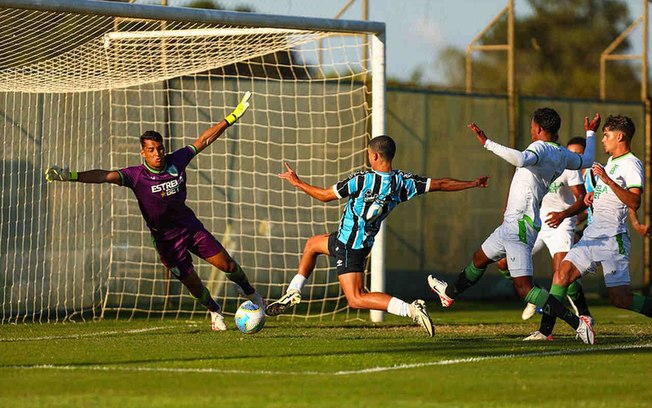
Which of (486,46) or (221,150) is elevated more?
(486,46)

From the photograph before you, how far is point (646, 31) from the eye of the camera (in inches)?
880

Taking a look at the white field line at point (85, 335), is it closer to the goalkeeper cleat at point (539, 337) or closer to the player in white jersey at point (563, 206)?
the player in white jersey at point (563, 206)

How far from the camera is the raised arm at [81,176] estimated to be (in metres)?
11.7

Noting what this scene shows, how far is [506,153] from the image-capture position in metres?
11.1

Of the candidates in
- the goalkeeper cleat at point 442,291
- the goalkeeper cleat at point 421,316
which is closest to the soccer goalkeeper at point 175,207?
the goalkeeper cleat at point 442,291

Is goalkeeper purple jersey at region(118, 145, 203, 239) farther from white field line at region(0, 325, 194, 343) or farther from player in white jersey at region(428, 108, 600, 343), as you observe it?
player in white jersey at region(428, 108, 600, 343)

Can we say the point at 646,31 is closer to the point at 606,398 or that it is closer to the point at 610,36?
the point at 610,36

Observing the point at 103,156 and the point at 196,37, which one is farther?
the point at 103,156

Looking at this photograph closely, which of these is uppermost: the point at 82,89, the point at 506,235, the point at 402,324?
the point at 82,89

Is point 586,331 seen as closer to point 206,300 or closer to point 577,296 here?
point 577,296

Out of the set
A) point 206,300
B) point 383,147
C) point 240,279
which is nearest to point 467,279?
point 383,147

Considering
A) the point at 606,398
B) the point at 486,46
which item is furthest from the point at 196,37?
the point at 606,398

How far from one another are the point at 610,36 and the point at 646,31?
33.4ft

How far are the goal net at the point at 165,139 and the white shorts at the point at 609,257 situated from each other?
190 inches
